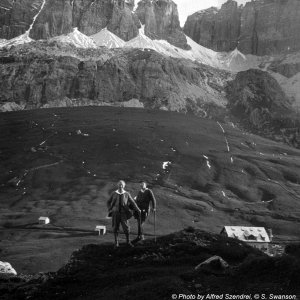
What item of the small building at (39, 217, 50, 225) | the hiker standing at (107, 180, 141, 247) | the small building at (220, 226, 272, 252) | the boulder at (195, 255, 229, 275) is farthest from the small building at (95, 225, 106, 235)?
the boulder at (195, 255, 229, 275)

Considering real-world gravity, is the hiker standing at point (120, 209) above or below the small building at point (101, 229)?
above

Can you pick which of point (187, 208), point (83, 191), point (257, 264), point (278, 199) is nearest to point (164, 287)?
point (257, 264)

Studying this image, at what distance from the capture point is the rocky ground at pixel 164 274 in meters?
20.3

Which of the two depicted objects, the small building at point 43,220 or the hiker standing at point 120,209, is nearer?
the hiker standing at point 120,209

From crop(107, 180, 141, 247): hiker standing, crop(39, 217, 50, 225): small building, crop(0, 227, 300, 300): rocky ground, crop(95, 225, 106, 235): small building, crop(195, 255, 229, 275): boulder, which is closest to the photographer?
crop(0, 227, 300, 300): rocky ground

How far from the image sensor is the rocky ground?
20266mm

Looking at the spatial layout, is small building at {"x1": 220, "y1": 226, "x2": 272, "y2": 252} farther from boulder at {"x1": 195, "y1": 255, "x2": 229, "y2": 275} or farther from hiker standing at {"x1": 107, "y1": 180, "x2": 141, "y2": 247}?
boulder at {"x1": 195, "y1": 255, "x2": 229, "y2": 275}

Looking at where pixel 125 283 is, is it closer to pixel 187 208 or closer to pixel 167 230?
pixel 167 230

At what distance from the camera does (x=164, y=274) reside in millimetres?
23703

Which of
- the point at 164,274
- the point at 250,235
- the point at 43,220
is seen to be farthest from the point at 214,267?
the point at 43,220

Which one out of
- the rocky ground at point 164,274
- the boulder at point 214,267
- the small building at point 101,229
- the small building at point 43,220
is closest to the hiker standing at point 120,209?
the rocky ground at point 164,274

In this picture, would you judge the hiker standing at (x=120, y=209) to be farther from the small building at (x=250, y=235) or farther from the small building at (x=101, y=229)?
the small building at (x=101, y=229)

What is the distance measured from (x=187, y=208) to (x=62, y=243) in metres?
60.3

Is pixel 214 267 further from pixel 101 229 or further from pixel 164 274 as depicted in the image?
pixel 101 229
